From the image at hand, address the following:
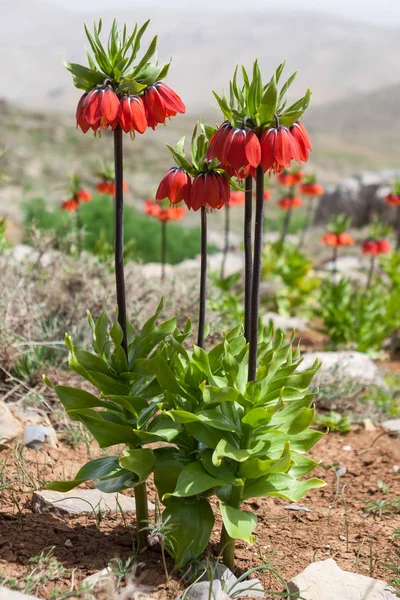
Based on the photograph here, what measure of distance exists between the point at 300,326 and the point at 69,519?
457 cm

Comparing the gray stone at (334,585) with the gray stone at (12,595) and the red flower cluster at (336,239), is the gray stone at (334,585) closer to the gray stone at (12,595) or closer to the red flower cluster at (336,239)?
the gray stone at (12,595)

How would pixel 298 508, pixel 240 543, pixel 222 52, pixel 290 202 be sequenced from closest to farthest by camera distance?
pixel 240 543 → pixel 298 508 → pixel 290 202 → pixel 222 52

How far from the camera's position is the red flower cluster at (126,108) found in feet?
6.98

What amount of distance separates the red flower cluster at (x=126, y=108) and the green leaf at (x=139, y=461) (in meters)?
1.04

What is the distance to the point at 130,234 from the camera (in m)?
9.05

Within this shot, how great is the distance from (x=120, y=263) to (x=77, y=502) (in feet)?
3.61

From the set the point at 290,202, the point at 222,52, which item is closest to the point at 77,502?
the point at 290,202

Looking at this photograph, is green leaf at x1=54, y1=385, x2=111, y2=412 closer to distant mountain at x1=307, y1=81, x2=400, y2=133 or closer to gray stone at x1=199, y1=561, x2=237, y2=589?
gray stone at x1=199, y1=561, x2=237, y2=589

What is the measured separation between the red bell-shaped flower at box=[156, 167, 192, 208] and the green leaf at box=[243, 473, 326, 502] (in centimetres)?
98

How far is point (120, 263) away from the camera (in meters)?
2.37

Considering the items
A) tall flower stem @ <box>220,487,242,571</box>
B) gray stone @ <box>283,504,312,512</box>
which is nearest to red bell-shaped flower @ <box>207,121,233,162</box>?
tall flower stem @ <box>220,487,242,571</box>

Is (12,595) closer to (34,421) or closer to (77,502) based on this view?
(77,502)

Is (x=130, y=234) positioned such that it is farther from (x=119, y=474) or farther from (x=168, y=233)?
(x=119, y=474)

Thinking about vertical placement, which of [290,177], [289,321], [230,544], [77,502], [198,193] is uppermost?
[198,193]
